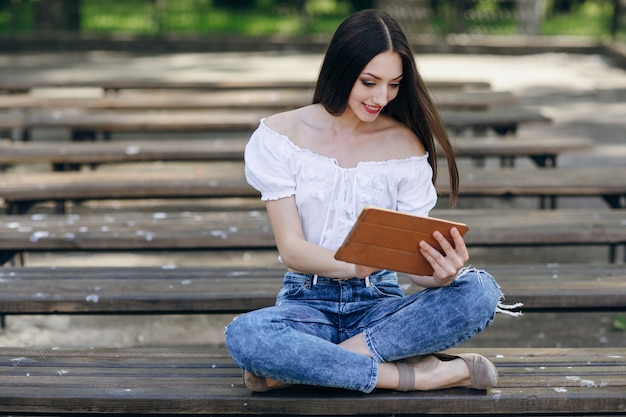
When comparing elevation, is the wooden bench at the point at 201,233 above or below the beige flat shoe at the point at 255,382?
above

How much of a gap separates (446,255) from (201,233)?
174 cm

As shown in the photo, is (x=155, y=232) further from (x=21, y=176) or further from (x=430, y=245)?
(x=430, y=245)

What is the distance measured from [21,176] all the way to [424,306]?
309 centimetres

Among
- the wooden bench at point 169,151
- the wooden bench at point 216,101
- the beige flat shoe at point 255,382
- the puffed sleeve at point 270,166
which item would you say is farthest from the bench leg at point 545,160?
the beige flat shoe at point 255,382

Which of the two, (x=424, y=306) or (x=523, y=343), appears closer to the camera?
(x=424, y=306)

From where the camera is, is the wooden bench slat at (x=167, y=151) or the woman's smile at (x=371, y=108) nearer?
the woman's smile at (x=371, y=108)

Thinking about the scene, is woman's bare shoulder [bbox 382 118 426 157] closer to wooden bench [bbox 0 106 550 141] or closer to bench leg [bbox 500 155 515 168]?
wooden bench [bbox 0 106 550 141]

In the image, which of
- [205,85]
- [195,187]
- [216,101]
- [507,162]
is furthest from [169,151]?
[507,162]

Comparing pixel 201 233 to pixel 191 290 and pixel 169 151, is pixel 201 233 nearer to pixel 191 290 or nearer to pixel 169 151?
pixel 191 290

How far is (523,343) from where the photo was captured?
4309 mm

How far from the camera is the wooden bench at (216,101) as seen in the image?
273 inches

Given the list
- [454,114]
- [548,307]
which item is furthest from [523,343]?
[454,114]

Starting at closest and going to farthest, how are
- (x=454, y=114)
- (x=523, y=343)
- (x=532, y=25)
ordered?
(x=523, y=343), (x=454, y=114), (x=532, y=25)

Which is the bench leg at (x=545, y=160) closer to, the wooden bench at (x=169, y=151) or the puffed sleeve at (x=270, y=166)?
the wooden bench at (x=169, y=151)
